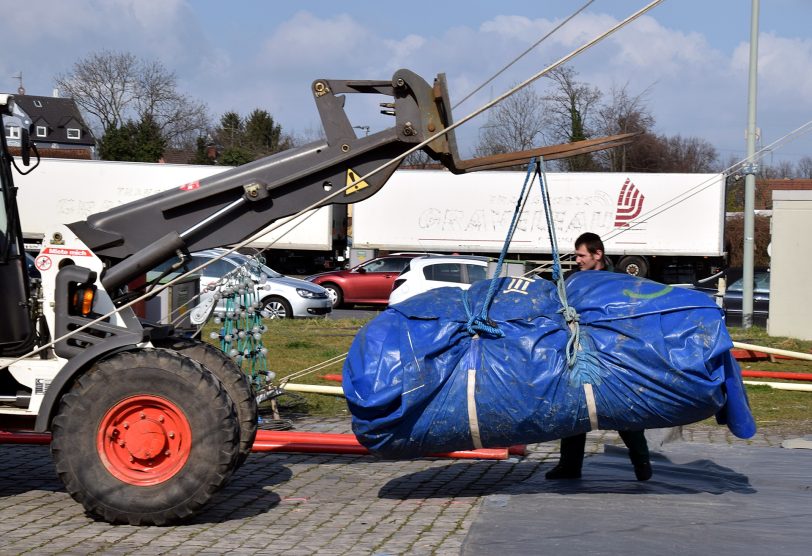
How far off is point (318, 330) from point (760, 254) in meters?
33.8

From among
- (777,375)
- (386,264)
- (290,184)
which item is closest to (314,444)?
(290,184)

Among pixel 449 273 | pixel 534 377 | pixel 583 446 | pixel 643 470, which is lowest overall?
pixel 643 470

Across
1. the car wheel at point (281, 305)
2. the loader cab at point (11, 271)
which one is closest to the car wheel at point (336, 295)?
the car wheel at point (281, 305)

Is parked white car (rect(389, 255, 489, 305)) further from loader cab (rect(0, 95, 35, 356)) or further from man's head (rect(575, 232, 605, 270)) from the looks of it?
loader cab (rect(0, 95, 35, 356))

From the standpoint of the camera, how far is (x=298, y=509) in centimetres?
730

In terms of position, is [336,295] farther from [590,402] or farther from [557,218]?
[590,402]

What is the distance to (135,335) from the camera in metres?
6.96

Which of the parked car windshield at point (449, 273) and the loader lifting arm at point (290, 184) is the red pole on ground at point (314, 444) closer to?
the loader lifting arm at point (290, 184)

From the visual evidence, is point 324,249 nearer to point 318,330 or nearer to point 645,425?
point 318,330

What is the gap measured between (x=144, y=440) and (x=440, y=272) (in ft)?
55.2

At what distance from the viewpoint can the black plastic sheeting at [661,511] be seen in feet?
19.9

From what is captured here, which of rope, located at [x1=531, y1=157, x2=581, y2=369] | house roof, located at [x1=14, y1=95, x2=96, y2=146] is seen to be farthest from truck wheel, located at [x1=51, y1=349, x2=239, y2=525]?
house roof, located at [x1=14, y1=95, x2=96, y2=146]

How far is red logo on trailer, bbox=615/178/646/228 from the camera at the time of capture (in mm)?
35594

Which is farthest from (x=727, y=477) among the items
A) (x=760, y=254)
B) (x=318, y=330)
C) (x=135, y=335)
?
(x=760, y=254)
